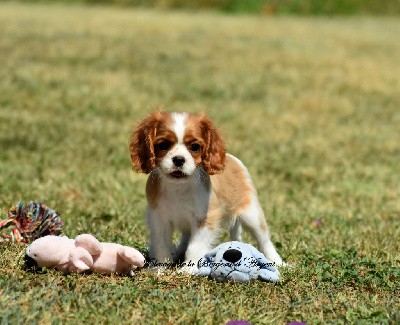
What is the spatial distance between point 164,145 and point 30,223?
4.65 ft

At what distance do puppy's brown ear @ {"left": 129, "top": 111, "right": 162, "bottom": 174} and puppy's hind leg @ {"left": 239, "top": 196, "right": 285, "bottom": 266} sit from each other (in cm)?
84

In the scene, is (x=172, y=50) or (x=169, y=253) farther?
(x=172, y=50)

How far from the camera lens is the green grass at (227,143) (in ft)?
14.9

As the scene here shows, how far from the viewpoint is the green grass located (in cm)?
453

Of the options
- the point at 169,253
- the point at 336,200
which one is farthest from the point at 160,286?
the point at 336,200

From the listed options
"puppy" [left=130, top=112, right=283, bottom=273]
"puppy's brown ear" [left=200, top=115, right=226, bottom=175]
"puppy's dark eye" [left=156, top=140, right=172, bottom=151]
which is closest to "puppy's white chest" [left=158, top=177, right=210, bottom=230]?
"puppy" [left=130, top=112, right=283, bottom=273]

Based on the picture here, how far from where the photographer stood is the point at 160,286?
15.8 feet

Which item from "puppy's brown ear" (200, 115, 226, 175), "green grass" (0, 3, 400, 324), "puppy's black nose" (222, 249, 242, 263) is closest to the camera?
"green grass" (0, 3, 400, 324)

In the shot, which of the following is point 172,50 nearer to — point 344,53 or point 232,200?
point 344,53

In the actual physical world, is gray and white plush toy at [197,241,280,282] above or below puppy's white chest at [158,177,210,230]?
below

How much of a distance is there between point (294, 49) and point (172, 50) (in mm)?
3292

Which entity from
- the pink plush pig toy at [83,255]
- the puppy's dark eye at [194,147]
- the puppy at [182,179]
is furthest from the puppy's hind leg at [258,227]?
the pink plush pig toy at [83,255]

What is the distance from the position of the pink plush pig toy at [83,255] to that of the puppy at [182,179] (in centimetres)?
34

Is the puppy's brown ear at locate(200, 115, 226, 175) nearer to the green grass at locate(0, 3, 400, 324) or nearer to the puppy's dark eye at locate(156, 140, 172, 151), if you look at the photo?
the puppy's dark eye at locate(156, 140, 172, 151)
